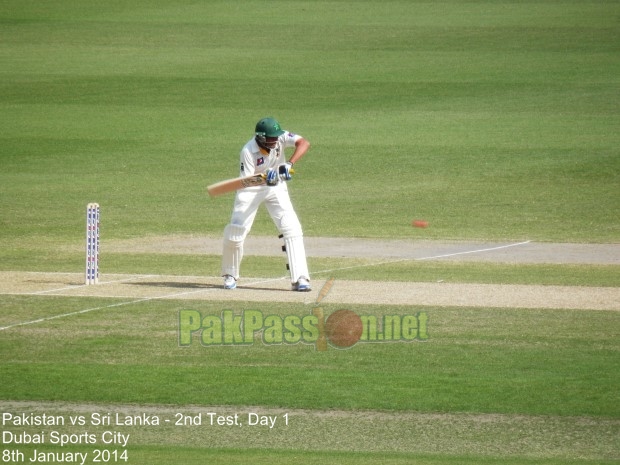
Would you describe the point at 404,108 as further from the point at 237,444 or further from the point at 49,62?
the point at 237,444

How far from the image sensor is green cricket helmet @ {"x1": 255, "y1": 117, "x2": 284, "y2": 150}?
44.7ft

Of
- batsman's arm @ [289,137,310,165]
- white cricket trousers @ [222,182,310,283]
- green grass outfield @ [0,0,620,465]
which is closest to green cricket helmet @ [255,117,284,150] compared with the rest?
batsman's arm @ [289,137,310,165]

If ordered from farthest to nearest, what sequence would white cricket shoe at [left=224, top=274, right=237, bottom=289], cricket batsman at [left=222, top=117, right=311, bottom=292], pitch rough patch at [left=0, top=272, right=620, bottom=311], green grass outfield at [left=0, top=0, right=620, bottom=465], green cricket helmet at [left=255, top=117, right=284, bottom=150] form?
white cricket shoe at [left=224, top=274, right=237, bottom=289] → cricket batsman at [left=222, top=117, right=311, bottom=292] → green cricket helmet at [left=255, top=117, right=284, bottom=150] → pitch rough patch at [left=0, top=272, right=620, bottom=311] → green grass outfield at [left=0, top=0, right=620, bottom=465]

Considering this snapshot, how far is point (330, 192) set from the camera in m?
22.7

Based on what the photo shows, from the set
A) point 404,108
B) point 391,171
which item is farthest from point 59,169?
point 404,108

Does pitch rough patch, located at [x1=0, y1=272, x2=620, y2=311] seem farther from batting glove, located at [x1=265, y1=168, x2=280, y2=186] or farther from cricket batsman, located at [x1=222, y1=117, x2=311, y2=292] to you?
batting glove, located at [x1=265, y1=168, x2=280, y2=186]

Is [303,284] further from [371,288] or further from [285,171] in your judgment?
[285,171]

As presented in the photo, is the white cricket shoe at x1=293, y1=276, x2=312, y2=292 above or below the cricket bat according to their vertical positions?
below

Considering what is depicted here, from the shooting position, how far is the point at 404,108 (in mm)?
30141

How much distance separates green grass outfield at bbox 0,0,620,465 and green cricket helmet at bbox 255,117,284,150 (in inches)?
67.6

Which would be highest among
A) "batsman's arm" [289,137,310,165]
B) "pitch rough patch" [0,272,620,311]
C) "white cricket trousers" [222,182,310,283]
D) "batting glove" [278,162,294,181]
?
"batsman's arm" [289,137,310,165]

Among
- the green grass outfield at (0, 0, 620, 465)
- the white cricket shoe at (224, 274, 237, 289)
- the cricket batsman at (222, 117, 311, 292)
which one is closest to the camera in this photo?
the green grass outfield at (0, 0, 620, 465)

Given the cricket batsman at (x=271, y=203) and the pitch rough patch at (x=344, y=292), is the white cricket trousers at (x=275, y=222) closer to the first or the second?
the cricket batsman at (x=271, y=203)

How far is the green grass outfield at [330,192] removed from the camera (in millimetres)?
9773
